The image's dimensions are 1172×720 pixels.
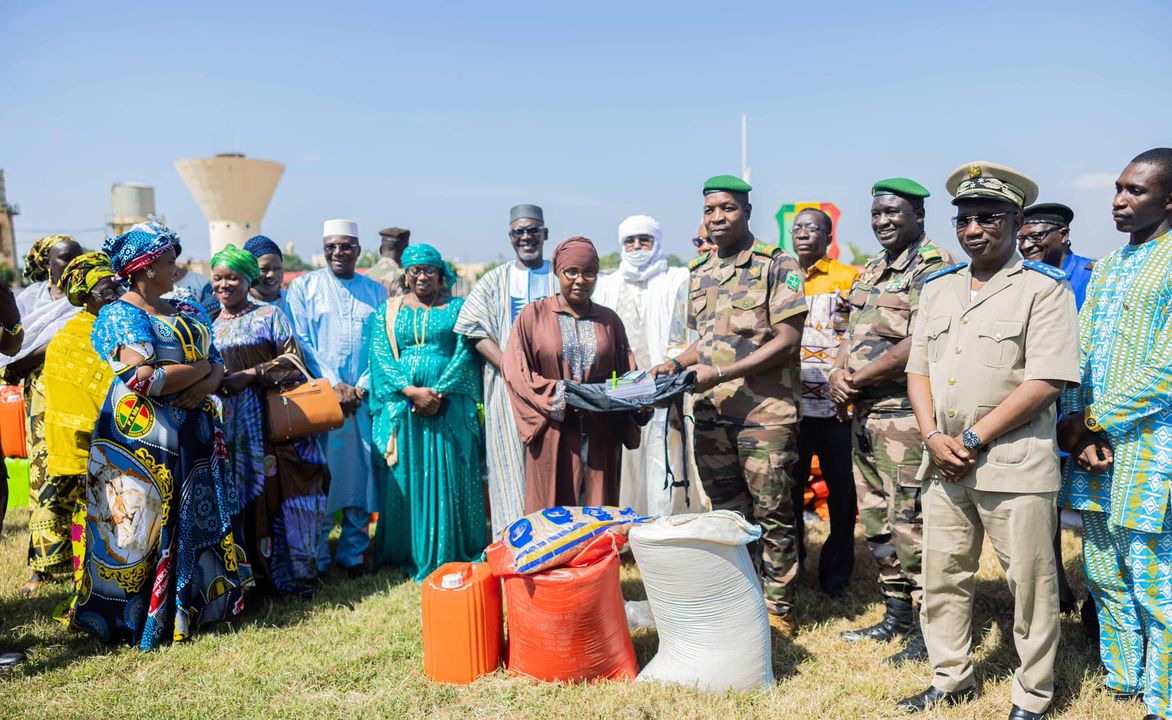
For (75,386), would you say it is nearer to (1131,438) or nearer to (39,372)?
(39,372)

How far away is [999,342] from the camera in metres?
3.03

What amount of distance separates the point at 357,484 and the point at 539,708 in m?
2.85

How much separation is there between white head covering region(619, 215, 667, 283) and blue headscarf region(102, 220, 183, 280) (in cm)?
333

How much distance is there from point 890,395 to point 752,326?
780 millimetres

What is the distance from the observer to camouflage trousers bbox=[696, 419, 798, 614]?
13.6 ft

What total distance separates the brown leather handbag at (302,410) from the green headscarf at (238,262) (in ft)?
1.98

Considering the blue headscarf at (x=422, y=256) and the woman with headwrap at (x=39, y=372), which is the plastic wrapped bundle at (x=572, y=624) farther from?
the woman with headwrap at (x=39, y=372)

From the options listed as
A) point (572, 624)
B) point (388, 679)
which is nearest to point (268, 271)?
point (388, 679)

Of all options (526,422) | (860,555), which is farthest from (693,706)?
(860,555)

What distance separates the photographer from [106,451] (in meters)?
4.04

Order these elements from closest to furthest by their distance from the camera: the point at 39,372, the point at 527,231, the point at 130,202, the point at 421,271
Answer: the point at 421,271
the point at 39,372
the point at 527,231
the point at 130,202

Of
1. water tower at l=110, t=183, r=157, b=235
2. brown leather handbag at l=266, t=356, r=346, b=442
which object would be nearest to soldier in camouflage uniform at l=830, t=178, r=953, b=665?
brown leather handbag at l=266, t=356, r=346, b=442

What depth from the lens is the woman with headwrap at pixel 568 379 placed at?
4.38 m

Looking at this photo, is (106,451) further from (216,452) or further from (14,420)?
(14,420)
